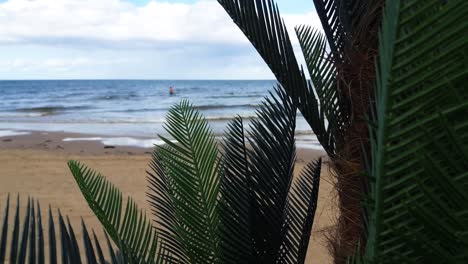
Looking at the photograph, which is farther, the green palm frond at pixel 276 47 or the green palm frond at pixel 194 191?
the green palm frond at pixel 194 191

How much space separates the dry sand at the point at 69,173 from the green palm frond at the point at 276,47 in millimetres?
2690

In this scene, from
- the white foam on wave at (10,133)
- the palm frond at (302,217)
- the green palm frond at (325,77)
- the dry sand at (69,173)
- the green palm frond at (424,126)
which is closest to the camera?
the green palm frond at (424,126)

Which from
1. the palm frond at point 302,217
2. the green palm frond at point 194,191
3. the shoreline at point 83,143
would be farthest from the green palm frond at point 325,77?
the shoreline at point 83,143

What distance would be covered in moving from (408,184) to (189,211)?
114 cm

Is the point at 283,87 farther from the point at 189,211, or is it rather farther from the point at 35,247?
the point at 35,247

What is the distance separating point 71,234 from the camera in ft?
4.15

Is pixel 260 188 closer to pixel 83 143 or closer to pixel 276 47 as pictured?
pixel 276 47

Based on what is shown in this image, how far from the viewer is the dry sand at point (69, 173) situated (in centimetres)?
→ 605

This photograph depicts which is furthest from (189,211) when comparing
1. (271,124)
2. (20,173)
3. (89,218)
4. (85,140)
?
(85,140)

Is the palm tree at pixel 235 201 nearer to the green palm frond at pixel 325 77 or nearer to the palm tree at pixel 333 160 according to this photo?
the palm tree at pixel 333 160

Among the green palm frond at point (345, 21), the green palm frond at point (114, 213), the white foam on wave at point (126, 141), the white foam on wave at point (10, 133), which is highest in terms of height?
the green palm frond at point (345, 21)

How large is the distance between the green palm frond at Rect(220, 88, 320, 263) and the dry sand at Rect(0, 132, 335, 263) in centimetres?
259

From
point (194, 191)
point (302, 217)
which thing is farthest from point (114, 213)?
point (302, 217)

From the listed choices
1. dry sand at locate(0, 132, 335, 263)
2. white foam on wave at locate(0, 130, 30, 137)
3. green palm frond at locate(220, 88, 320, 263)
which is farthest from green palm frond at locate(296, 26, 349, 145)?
white foam on wave at locate(0, 130, 30, 137)
